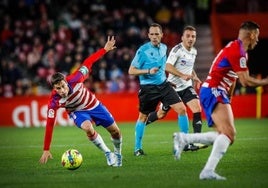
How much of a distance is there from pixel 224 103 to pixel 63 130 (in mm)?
10812

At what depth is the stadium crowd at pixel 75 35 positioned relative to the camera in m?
23.0

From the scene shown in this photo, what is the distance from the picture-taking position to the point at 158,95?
1200 cm

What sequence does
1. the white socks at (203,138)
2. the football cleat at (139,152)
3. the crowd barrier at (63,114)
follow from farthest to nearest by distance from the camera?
1. the crowd barrier at (63,114)
2. the football cleat at (139,152)
3. the white socks at (203,138)

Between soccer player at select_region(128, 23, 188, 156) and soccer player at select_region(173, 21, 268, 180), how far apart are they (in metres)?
3.08

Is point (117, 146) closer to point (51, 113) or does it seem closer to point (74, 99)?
point (74, 99)

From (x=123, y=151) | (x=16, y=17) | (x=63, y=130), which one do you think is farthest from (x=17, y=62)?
(x=123, y=151)

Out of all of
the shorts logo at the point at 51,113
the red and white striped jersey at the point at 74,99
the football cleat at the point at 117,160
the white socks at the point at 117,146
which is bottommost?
the football cleat at the point at 117,160

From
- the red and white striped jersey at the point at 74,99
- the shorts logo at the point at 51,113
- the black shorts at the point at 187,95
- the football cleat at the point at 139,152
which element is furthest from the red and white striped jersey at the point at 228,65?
the black shorts at the point at 187,95

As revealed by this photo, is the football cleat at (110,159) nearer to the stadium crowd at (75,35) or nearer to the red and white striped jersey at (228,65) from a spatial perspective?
the red and white striped jersey at (228,65)

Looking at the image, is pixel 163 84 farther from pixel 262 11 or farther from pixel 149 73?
pixel 262 11

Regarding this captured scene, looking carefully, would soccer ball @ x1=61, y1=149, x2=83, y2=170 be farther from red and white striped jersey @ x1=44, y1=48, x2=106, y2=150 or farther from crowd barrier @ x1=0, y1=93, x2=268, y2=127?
crowd barrier @ x1=0, y1=93, x2=268, y2=127

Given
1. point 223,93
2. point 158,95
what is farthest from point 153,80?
point 223,93

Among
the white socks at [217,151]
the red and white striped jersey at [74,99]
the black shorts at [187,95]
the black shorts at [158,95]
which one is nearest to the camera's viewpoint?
the white socks at [217,151]

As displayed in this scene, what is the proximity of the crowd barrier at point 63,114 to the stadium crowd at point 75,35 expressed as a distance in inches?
50.9
